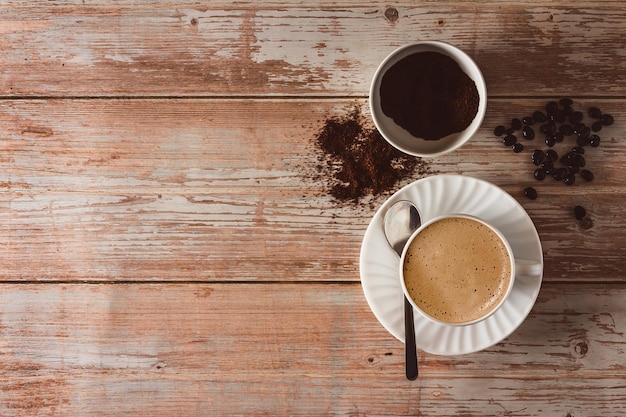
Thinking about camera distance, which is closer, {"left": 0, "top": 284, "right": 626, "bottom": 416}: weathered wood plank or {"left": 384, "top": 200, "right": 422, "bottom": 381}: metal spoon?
{"left": 384, "top": 200, "right": 422, "bottom": 381}: metal spoon

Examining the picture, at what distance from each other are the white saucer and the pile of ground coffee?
0.09 meters

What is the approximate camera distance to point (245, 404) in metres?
1.23

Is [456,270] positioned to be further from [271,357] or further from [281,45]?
[281,45]

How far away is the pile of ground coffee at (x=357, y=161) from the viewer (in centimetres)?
119

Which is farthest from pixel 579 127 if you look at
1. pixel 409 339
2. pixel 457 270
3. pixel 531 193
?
pixel 409 339

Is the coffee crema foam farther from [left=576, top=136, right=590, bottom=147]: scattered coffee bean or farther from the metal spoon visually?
[left=576, top=136, right=590, bottom=147]: scattered coffee bean

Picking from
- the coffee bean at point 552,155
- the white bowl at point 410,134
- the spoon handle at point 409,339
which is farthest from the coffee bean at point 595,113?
Result: the spoon handle at point 409,339

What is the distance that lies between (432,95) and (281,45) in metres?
0.33

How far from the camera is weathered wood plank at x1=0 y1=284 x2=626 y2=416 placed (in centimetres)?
121

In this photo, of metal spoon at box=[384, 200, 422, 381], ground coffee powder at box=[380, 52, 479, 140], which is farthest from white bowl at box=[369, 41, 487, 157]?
metal spoon at box=[384, 200, 422, 381]

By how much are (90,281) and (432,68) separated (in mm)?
831

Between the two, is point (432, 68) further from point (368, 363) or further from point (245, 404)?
point (245, 404)

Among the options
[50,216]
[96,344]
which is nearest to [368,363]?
[96,344]

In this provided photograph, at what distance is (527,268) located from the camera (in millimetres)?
1045
